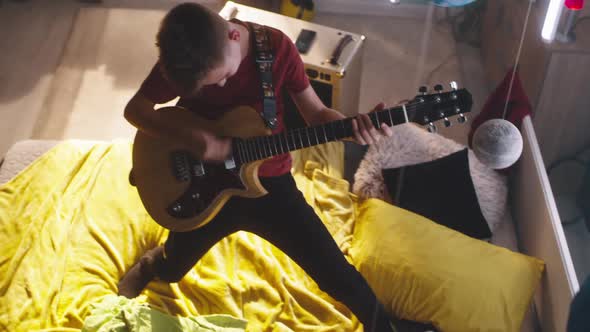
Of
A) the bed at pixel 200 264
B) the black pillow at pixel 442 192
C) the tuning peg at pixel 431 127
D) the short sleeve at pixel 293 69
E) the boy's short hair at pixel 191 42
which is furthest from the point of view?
the black pillow at pixel 442 192

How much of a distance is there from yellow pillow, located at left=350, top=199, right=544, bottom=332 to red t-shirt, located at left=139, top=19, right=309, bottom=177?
19.5 inches

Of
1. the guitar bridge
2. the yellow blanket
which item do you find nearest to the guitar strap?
the guitar bridge

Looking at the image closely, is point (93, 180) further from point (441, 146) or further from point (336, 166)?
point (441, 146)

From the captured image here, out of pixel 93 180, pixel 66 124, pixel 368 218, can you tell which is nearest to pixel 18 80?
pixel 66 124

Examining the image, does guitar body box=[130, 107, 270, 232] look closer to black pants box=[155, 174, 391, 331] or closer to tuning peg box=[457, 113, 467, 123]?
black pants box=[155, 174, 391, 331]

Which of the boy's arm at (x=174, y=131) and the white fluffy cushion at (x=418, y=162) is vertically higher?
the boy's arm at (x=174, y=131)

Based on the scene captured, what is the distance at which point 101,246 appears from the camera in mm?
1839

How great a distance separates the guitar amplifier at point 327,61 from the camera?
2.16 meters

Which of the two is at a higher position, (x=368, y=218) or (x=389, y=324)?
(x=368, y=218)

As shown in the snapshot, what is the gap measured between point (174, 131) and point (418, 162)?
3.14ft

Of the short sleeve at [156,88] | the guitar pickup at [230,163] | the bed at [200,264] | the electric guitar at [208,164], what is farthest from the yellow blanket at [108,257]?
the short sleeve at [156,88]

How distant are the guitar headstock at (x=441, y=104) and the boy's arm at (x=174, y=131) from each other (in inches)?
19.4

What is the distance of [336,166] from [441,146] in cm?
39

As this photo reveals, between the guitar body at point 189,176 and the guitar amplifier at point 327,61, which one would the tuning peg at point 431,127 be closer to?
the guitar body at point 189,176
